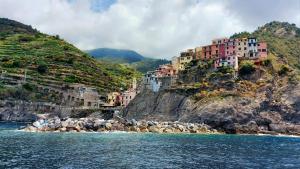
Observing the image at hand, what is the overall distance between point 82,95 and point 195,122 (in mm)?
59778

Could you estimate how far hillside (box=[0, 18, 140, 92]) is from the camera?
157m

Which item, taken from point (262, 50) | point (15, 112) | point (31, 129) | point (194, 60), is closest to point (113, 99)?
point (15, 112)

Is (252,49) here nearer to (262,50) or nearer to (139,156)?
(262,50)

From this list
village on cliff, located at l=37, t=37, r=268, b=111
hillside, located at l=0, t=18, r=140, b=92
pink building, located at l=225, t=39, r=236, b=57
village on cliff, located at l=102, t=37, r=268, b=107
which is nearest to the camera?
village on cliff, located at l=102, t=37, r=268, b=107

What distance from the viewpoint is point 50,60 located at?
169625 mm

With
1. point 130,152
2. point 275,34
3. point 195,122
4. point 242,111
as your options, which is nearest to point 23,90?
point 195,122

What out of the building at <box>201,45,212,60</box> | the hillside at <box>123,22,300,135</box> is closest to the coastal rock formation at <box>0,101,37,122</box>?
the hillside at <box>123,22,300,135</box>

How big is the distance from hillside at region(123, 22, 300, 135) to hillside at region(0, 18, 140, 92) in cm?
5246

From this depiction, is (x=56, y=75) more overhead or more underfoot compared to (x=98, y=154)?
more overhead

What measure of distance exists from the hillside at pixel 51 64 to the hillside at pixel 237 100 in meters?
52.5

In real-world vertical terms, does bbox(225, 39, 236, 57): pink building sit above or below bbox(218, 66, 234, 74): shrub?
above

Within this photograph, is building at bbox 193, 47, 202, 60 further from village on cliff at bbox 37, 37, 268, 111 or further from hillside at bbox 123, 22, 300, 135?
hillside at bbox 123, 22, 300, 135

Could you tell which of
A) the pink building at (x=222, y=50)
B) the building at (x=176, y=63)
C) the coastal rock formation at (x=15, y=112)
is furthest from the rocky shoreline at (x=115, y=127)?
the coastal rock formation at (x=15, y=112)

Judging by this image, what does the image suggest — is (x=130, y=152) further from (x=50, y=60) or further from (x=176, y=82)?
(x=50, y=60)
